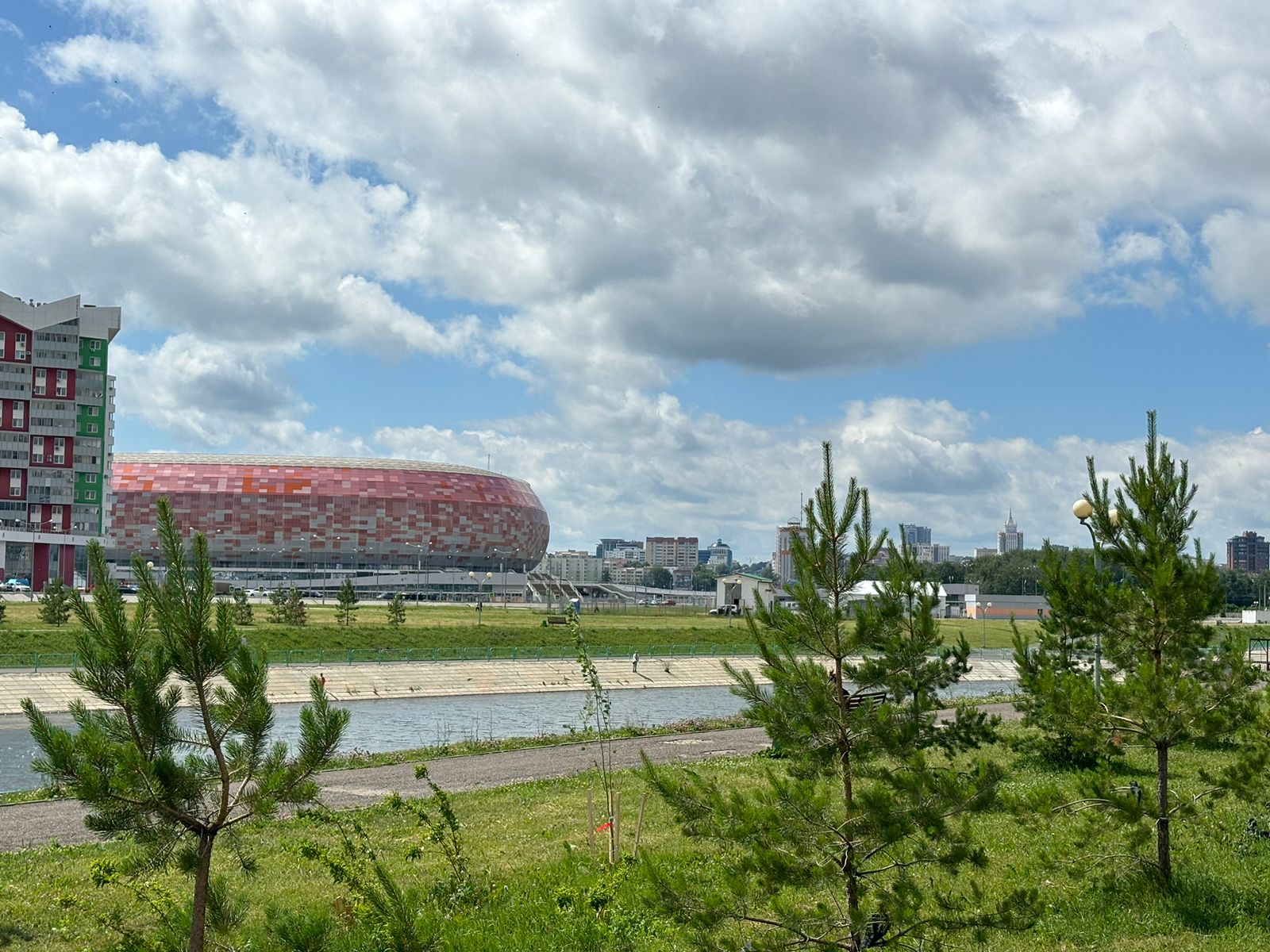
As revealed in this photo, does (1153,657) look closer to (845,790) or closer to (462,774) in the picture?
(845,790)

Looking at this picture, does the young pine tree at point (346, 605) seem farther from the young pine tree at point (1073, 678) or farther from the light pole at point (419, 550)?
the light pole at point (419, 550)

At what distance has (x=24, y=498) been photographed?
303ft

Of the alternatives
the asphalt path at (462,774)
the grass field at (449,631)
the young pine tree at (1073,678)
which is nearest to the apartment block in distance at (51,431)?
the grass field at (449,631)

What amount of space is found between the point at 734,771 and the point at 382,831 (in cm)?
651

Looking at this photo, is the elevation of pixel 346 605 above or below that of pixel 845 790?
below

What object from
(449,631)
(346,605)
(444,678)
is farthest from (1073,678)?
(346,605)

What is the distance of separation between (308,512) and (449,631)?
95.2 metres

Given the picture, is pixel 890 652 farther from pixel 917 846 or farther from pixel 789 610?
pixel 917 846

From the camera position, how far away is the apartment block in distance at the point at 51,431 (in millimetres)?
91812

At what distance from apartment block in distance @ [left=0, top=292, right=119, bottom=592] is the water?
62368mm

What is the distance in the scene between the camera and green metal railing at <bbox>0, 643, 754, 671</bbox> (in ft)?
130

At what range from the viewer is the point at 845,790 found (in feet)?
24.0

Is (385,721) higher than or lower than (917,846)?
lower

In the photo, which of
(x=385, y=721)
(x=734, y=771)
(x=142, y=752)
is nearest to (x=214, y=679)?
(x=142, y=752)
